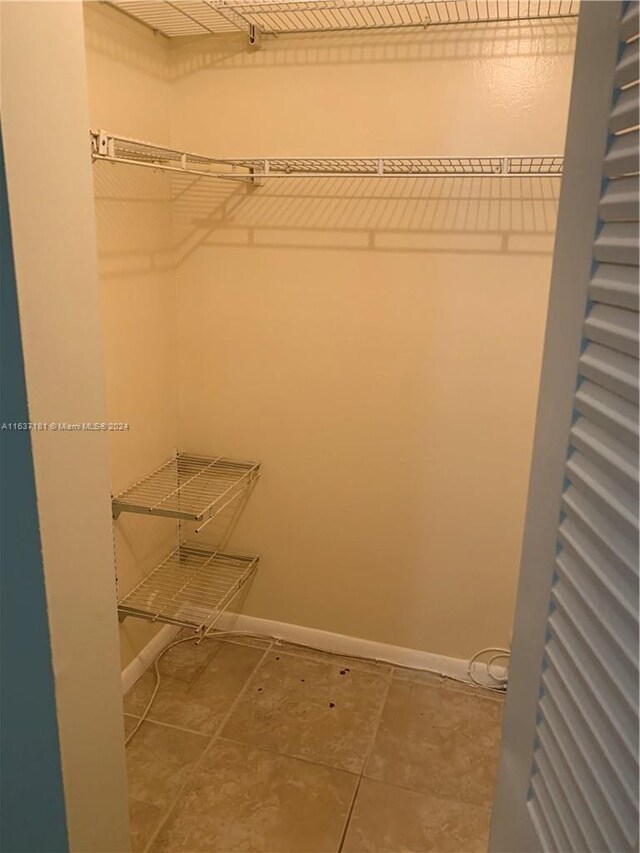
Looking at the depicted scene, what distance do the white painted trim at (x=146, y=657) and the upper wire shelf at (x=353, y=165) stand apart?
5.30ft

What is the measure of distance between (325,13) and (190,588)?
1897mm

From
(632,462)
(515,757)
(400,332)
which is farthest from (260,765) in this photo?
(632,462)

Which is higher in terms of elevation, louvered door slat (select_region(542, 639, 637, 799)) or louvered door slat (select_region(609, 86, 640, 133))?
louvered door slat (select_region(609, 86, 640, 133))

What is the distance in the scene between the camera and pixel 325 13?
1.89 m

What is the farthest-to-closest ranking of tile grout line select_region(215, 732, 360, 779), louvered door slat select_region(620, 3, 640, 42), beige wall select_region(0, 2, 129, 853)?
tile grout line select_region(215, 732, 360, 779) → beige wall select_region(0, 2, 129, 853) → louvered door slat select_region(620, 3, 640, 42)

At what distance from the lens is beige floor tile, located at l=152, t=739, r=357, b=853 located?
1688mm

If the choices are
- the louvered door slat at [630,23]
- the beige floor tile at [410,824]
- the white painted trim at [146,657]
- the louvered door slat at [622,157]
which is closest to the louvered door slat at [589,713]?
the louvered door slat at [622,157]

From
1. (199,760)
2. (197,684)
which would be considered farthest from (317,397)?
(199,760)

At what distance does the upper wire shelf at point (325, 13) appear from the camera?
1776 millimetres

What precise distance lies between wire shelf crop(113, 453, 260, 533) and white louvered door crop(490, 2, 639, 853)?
1336mm

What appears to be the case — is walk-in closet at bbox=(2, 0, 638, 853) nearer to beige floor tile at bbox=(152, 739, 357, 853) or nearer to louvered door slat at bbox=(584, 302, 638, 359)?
beige floor tile at bbox=(152, 739, 357, 853)

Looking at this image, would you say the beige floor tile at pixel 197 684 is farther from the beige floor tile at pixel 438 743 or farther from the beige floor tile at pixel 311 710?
the beige floor tile at pixel 438 743

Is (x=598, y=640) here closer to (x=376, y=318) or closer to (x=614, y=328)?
(x=614, y=328)

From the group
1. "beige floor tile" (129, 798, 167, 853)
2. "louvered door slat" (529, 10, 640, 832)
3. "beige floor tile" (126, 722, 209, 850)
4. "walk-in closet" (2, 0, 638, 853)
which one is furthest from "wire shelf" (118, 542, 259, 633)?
"louvered door slat" (529, 10, 640, 832)
